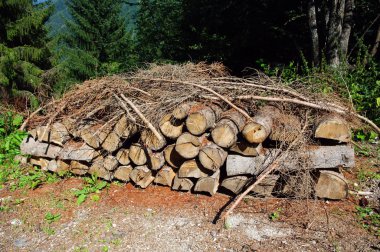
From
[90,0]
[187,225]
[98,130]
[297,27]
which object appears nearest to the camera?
[187,225]

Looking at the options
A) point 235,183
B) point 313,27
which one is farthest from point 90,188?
point 313,27

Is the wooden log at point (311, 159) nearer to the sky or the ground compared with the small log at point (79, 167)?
nearer to the sky

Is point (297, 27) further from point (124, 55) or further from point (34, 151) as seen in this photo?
point (124, 55)

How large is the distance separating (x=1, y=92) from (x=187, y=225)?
30.9ft

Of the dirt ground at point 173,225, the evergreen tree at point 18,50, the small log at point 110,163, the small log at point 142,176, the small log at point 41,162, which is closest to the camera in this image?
the dirt ground at point 173,225

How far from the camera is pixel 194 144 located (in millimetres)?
3611

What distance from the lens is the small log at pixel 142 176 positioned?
4.05 m

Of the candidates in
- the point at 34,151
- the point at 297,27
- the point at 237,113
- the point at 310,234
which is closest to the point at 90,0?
the point at 297,27

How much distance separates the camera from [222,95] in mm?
4133

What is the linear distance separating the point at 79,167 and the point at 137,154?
105 cm

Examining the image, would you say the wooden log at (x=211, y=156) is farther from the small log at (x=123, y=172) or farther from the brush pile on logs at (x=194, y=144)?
the small log at (x=123, y=172)

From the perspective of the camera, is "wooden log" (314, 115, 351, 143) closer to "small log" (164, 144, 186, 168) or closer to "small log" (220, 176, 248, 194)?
"small log" (220, 176, 248, 194)

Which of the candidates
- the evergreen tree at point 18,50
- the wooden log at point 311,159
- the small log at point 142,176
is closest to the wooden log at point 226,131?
the wooden log at point 311,159

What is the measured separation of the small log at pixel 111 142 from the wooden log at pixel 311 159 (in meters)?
1.76
